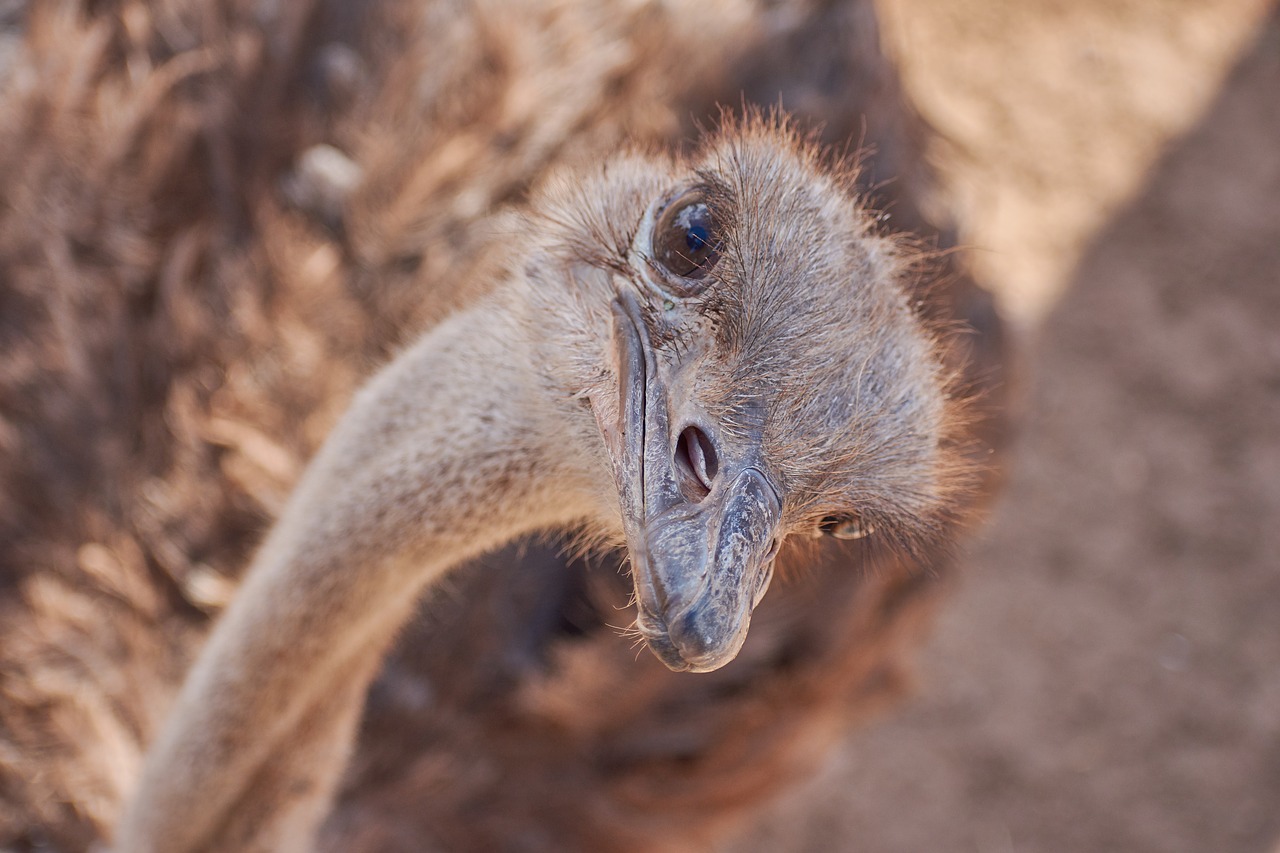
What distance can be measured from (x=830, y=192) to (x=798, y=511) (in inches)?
10.4

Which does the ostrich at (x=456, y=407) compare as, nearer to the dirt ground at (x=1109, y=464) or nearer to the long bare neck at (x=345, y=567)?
the long bare neck at (x=345, y=567)

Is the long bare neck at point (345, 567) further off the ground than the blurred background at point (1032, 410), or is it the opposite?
the blurred background at point (1032, 410)

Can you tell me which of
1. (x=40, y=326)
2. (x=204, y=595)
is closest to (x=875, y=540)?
(x=204, y=595)

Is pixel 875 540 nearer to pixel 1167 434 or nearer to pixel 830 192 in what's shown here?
pixel 830 192

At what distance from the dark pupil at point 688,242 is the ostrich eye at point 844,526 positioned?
9.2 inches

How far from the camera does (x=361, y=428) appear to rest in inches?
41.3

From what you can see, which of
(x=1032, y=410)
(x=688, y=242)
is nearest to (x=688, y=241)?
(x=688, y=242)

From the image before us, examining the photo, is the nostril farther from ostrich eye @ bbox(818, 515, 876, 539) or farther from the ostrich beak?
Result: ostrich eye @ bbox(818, 515, 876, 539)

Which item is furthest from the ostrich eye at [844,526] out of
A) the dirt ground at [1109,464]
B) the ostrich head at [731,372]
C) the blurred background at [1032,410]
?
the dirt ground at [1109,464]

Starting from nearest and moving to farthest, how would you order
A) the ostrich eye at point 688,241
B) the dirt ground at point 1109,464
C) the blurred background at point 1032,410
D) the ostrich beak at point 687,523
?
the ostrich beak at point 687,523, the ostrich eye at point 688,241, the blurred background at point 1032,410, the dirt ground at point 1109,464

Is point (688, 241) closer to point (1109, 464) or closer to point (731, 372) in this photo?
point (731, 372)

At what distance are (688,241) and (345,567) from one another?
15.8 inches

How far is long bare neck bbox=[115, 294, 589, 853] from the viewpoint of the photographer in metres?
0.99

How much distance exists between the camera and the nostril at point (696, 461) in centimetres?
84
